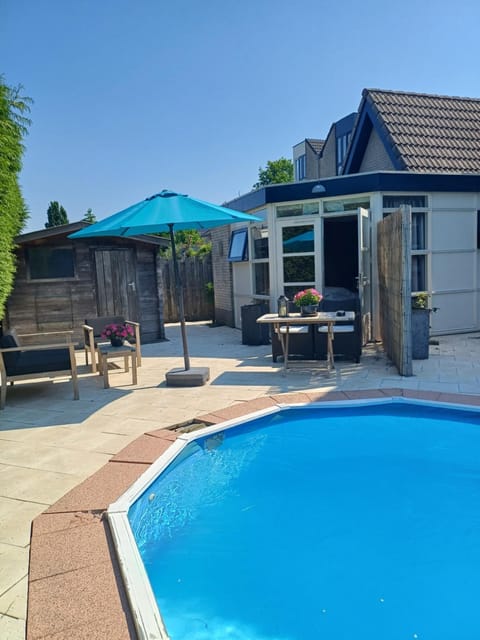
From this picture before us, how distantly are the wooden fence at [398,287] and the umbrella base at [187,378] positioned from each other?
260 cm

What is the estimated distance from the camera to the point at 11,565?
2428mm

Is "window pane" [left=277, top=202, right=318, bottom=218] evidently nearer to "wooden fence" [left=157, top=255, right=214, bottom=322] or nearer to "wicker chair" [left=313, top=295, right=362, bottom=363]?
"wicker chair" [left=313, top=295, right=362, bottom=363]

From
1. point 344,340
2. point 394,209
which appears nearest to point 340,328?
point 344,340

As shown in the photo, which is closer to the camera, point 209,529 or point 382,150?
point 209,529

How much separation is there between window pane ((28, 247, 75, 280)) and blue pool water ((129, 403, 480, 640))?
6269 mm

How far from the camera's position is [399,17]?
8289mm

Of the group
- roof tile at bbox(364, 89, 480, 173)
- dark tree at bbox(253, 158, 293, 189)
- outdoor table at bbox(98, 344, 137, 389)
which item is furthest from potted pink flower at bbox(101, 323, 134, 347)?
dark tree at bbox(253, 158, 293, 189)

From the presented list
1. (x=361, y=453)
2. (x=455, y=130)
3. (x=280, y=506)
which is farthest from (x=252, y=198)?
(x=280, y=506)

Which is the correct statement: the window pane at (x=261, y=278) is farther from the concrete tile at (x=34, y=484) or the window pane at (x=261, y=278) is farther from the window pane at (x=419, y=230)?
the concrete tile at (x=34, y=484)

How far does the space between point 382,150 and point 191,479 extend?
9.82 meters

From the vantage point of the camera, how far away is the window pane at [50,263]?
905 cm

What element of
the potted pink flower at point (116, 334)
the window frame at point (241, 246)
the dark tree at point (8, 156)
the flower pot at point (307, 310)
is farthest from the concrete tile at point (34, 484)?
the window frame at point (241, 246)

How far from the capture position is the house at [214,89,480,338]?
8.33 metres

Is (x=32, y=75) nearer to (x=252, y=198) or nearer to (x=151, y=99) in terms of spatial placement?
(x=151, y=99)
